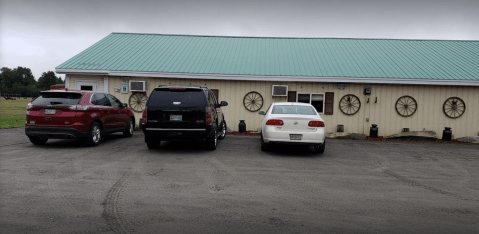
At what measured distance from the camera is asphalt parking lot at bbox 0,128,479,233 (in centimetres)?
395

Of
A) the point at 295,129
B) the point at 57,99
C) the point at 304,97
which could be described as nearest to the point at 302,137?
the point at 295,129

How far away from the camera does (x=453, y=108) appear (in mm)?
15812

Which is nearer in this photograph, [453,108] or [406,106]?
[453,108]

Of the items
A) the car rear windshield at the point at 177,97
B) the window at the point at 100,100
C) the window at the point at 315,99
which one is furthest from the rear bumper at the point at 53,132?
the window at the point at 315,99

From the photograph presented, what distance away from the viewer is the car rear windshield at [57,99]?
31.4ft

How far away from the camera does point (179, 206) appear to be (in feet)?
15.1

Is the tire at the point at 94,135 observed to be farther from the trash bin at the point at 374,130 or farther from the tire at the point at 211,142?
the trash bin at the point at 374,130

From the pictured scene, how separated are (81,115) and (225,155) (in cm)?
435

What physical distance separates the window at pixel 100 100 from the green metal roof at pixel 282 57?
17.8 ft

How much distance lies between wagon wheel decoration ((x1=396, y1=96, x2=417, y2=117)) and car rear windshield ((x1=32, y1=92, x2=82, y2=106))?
13.9 meters

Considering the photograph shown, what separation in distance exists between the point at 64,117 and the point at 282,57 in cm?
1211

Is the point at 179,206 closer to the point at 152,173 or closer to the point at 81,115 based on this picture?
the point at 152,173

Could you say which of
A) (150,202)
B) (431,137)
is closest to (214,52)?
(431,137)

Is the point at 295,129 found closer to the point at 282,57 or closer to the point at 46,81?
the point at 282,57
